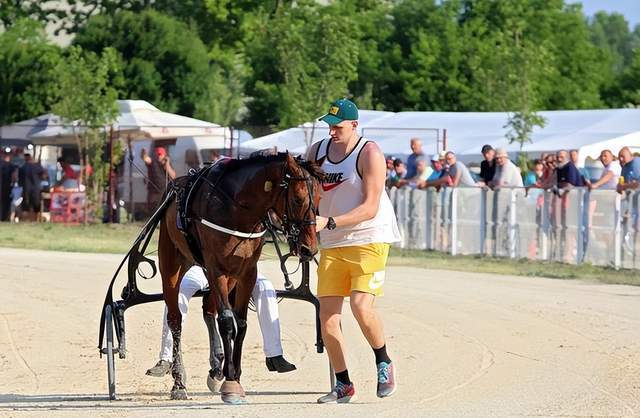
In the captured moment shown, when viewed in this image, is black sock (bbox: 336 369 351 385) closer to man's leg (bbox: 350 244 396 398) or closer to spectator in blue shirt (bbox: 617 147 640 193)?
man's leg (bbox: 350 244 396 398)

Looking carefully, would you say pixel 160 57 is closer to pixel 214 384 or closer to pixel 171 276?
pixel 171 276

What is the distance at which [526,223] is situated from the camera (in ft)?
72.9

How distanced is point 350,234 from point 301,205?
0.40 m

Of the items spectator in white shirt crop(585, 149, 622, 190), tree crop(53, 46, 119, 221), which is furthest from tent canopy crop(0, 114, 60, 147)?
spectator in white shirt crop(585, 149, 622, 190)

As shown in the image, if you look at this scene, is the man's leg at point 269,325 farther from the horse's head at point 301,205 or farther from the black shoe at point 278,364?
the horse's head at point 301,205

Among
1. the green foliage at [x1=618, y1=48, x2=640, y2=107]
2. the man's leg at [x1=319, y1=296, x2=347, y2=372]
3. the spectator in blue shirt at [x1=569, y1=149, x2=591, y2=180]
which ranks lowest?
the man's leg at [x1=319, y1=296, x2=347, y2=372]

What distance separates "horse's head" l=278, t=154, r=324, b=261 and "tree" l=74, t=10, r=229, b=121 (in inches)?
1998

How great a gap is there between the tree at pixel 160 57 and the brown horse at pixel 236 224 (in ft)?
164

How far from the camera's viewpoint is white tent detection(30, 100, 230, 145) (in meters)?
34.3

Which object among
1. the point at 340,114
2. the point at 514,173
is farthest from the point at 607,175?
the point at 340,114

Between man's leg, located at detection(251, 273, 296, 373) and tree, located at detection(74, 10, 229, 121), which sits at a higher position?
tree, located at detection(74, 10, 229, 121)

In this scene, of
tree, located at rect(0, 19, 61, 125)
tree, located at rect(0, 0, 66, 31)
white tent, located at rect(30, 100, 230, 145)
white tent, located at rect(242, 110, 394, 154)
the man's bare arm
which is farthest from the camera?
tree, located at rect(0, 0, 66, 31)

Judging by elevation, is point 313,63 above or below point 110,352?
above

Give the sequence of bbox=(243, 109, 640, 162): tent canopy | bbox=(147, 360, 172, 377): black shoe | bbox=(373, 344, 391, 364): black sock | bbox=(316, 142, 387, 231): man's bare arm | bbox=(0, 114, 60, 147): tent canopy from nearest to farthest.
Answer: bbox=(316, 142, 387, 231): man's bare arm, bbox=(373, 344, 391, 364): black sock, bbox=(147, 360, 172, 377): black shoe, bbox=(243, 109, 640, 162): tent canopy, bbox=(0, 114, 60, 147): tent canopy
